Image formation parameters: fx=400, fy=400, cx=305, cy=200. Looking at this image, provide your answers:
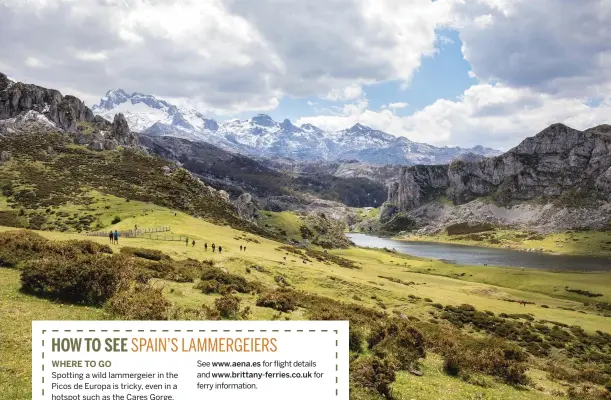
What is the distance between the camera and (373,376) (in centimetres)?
1634

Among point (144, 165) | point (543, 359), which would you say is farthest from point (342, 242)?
point (543, 359)

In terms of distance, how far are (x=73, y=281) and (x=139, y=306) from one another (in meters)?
5.55

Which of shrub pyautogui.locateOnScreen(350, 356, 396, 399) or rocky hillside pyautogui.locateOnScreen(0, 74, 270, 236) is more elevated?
rocky hillside pyautogui.locateOnScreen(0, 74, 270, 236)

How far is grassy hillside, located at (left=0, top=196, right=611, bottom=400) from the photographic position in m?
18.2

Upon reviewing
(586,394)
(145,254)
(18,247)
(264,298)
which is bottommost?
(586,394)

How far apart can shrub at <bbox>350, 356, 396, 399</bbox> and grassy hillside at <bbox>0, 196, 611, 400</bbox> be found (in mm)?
→ 831

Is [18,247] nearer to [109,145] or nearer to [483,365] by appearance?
[483,365]

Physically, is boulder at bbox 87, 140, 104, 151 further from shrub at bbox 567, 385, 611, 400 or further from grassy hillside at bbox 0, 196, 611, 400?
shrub at bbox 567, 385, 611, 400

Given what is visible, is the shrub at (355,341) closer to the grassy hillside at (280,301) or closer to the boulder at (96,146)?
the grassy hillside at (280,301)

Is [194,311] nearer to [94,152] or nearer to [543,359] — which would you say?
[543,359]

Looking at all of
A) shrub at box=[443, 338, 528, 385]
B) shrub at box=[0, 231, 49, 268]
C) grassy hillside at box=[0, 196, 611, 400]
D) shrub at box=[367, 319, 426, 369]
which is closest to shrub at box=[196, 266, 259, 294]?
grassy hillside at box=[0, 196, 611, 400]

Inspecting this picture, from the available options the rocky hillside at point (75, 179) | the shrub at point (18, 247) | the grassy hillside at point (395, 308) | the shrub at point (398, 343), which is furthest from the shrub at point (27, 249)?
the rocky hillside at point (75, 179)

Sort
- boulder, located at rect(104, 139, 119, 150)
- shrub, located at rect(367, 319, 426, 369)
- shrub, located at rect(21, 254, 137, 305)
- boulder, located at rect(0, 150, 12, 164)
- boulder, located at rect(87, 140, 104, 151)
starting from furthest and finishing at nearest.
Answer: boulder, located at rect(104, 139, 119, 150), boulder, located at rect(87, 140, 104, 151), boulder, located at rect(0, 150, 12, 164), shrub, located at rect(21, 254, 137, 305), shrub, located at rect(367, 319, 426, 369)

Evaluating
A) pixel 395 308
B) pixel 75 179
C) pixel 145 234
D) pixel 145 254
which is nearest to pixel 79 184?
pixel 75 179
